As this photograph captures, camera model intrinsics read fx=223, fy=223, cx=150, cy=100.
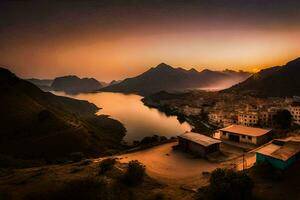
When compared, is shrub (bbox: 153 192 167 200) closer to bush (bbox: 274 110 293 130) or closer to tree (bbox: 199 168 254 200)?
tree (bbox: 199 168 254 200)

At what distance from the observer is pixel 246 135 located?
34938 millimetres

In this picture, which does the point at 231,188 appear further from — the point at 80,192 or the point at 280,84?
the point at 280,84

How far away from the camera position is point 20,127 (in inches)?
2234

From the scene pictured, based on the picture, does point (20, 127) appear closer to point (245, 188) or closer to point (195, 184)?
point (195, 184)

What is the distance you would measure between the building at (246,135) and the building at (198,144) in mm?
5605

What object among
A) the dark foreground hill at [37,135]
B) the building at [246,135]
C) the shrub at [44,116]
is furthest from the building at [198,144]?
the shrub at [44,116]

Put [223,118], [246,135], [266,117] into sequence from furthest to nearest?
[223,118], [266,117], [246,135]

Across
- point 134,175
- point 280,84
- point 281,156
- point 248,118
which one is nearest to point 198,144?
point 281,156

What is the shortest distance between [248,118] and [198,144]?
4393 cm

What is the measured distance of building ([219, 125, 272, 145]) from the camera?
34281 mm

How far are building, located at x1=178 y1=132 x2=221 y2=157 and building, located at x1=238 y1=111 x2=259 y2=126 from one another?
40228 millimetres

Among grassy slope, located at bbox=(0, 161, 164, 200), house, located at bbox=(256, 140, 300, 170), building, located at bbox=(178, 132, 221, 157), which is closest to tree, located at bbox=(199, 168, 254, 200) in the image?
grassy slope, located at bbox=(0, 161, 164, 200)

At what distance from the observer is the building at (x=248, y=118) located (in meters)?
67.4

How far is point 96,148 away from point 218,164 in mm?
35813
